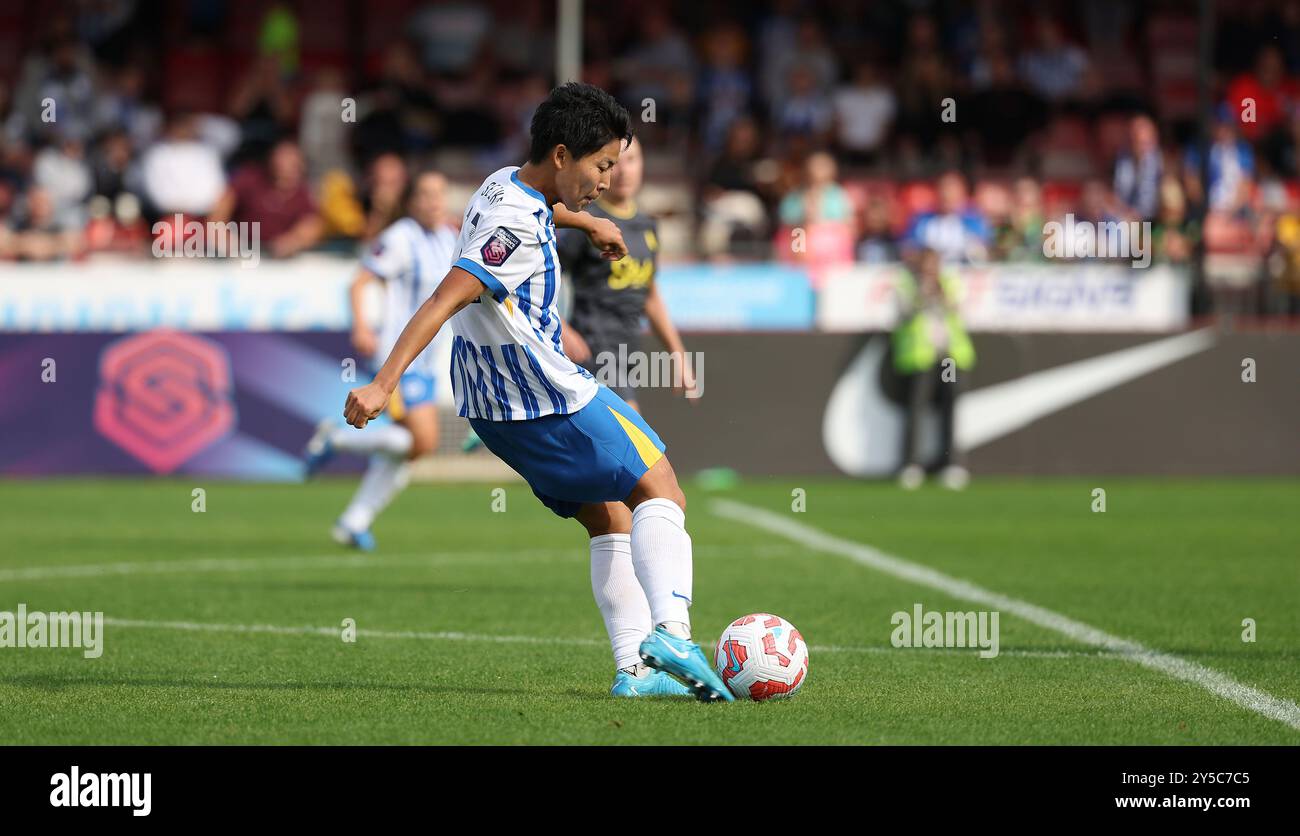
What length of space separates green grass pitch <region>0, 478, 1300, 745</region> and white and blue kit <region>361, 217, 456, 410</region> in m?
0.97

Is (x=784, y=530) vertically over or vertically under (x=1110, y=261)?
under

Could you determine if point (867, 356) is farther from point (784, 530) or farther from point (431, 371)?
point (431, 371)

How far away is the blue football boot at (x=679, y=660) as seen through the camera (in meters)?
5.94

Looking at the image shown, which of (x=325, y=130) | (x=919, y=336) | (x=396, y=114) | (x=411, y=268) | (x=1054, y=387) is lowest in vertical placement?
(x=1054, y=387)

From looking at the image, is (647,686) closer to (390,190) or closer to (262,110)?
(390,190)

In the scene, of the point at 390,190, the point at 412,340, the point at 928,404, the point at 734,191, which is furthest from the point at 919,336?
the point at 412,340

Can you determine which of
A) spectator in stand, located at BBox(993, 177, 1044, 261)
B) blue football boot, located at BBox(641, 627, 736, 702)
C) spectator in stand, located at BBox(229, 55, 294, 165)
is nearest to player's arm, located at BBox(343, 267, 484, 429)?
blue football boot, located at BBox(641, 627, 736, 702)

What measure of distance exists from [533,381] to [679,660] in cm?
98

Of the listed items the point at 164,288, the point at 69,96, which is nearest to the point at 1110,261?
the point at 164,288

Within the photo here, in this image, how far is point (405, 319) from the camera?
37.1 ft

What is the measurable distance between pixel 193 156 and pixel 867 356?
7.06 metres

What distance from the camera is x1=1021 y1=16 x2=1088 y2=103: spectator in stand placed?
22281mm

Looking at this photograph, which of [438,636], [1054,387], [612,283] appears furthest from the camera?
[1054,387]
